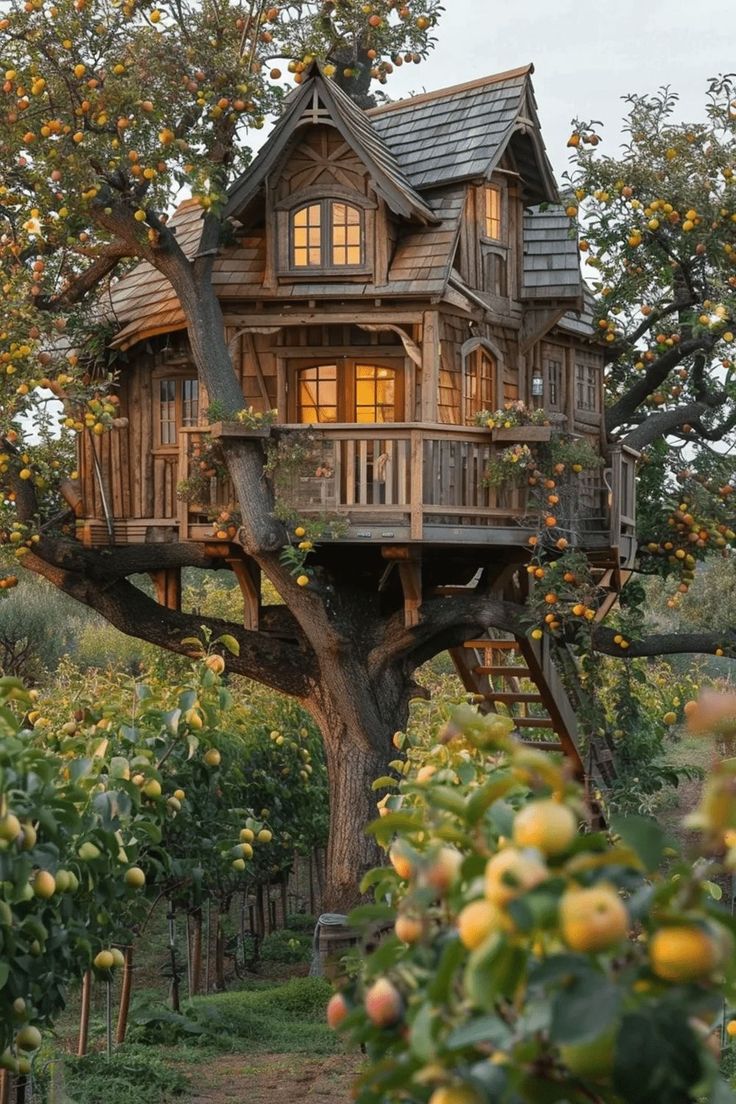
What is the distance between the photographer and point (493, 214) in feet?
49.4

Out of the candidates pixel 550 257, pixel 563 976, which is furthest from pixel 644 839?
pixel 550 257

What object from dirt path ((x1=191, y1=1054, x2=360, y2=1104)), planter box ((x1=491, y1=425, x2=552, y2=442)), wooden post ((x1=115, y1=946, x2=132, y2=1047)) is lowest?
dirt path ((x1=191, y1=1054, x2=360, y2=1104))

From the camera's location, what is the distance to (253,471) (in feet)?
43.2

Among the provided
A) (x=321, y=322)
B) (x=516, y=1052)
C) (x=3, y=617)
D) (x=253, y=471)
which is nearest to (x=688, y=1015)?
(x=516, y=1052)

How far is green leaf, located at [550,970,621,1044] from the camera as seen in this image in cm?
183

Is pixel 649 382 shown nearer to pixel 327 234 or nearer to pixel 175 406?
pixel 327 234

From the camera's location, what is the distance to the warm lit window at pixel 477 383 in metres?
14.5

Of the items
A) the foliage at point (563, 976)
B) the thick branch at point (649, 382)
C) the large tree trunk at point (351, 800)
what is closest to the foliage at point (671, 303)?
the thick branch at point (649, 382)

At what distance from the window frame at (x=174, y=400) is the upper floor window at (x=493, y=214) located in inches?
133

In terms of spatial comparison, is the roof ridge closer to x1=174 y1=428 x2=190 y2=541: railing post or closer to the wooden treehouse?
the wooden treehouse

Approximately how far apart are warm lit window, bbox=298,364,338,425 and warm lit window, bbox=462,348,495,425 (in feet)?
4.26

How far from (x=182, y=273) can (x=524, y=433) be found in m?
3.52

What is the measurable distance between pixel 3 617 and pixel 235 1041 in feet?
66.8

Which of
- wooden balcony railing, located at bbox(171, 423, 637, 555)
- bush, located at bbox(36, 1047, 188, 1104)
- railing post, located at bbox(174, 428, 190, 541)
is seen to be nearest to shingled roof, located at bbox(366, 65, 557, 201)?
wooden balcony railing, located at bbox(171, 423, 637, 555)
